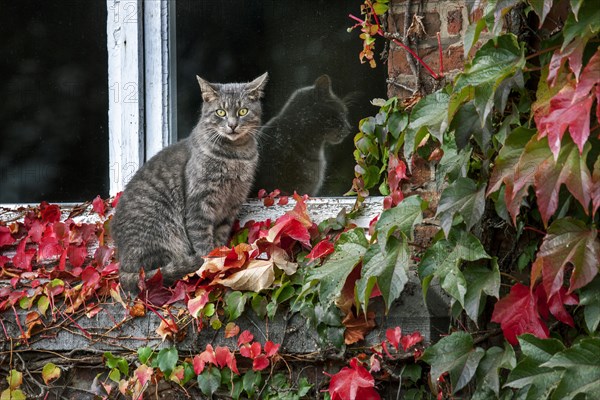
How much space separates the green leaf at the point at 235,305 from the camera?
2.42 metres

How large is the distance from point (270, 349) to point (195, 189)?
35.2 inches

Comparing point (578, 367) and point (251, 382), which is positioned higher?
point (578, 367)

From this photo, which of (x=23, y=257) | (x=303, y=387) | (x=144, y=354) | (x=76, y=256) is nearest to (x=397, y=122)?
(x=303, y=387)

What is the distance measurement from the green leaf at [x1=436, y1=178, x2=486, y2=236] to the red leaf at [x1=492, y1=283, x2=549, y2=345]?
0.23 m

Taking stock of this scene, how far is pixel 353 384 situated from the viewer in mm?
2211

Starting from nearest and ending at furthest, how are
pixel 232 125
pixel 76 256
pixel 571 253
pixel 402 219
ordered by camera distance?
pixel 571 253
pixel 402 219
pixel 76 256
pixel 232 125

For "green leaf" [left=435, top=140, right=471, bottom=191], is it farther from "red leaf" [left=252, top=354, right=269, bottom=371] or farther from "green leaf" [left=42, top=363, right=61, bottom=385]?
"green leaf" [left=42, top=363, right=61, bottom=385]

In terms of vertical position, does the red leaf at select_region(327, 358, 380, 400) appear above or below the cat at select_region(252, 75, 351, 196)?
below

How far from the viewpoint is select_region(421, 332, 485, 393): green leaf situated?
2.03 meters

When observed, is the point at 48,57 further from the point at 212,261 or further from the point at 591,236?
the point at 591,236

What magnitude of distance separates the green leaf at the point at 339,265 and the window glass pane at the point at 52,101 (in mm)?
1466

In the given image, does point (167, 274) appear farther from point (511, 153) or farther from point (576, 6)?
point (576, 6)

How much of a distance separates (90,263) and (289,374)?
1069 mm

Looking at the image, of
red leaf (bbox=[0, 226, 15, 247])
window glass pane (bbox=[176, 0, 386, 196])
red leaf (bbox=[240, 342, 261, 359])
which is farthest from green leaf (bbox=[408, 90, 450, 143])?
red leaf (bbox=[0, 226, 15, 247])
